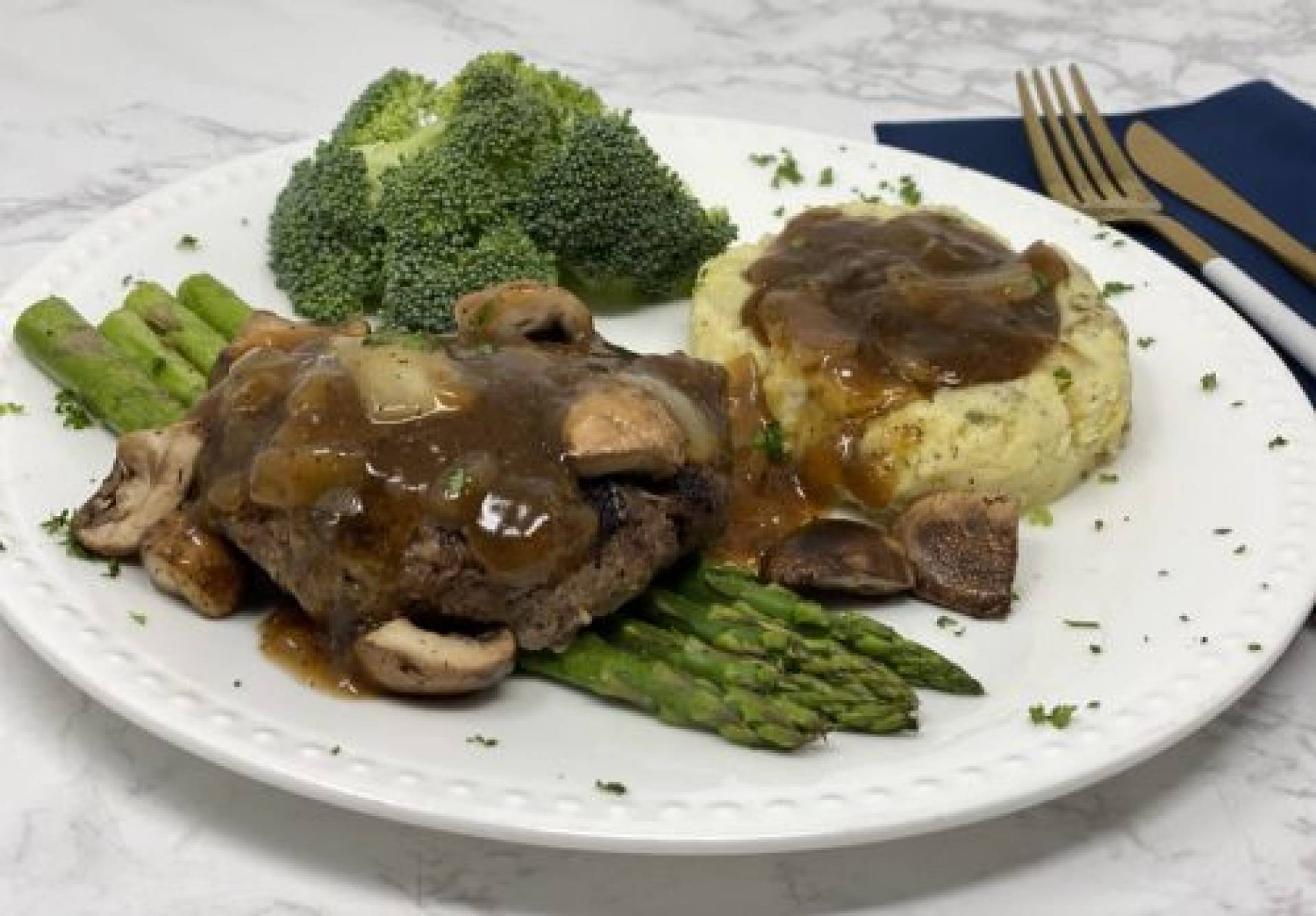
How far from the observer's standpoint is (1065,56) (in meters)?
11.2

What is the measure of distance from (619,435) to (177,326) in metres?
2.35

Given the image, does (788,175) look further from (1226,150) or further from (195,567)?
(195,567)

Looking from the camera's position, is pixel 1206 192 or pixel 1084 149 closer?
pixel 1206 192

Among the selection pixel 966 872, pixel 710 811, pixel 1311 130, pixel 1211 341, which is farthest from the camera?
pixel 1311 130

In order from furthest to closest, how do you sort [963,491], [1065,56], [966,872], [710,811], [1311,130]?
[1065,56] < [1311,130] < [963,491] < [966,872] < [710,811]

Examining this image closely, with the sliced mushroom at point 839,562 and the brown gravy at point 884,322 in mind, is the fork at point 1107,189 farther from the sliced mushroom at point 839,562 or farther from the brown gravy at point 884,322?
the sliced mushroom at point 839,562

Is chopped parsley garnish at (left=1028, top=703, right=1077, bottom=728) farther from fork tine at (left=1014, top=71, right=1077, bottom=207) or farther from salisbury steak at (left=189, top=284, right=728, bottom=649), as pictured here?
fork tine at (left=1014, top=71, right=1077, bottom=207)

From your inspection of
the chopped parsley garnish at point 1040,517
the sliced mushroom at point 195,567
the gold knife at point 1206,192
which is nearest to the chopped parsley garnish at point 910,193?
the gold knife at point 1206,192

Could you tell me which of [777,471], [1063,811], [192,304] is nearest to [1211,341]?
[777,471]

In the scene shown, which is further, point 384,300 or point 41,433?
point 384,300

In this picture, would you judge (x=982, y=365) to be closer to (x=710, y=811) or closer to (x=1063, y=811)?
(x=1063, y=811)

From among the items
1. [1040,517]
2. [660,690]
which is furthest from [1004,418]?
[660,690]

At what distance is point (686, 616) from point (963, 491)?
1.31m

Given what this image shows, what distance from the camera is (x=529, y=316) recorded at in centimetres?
655
